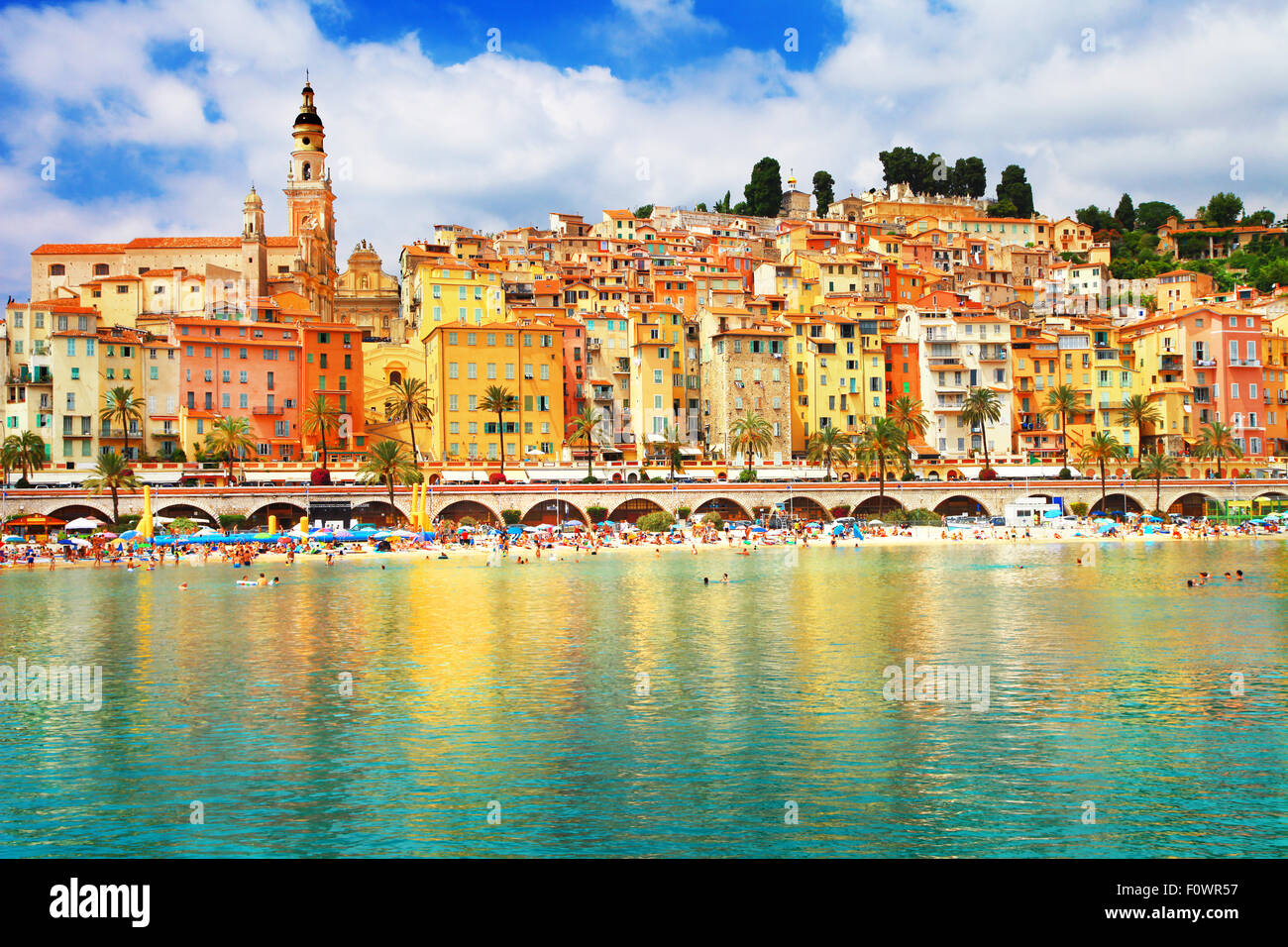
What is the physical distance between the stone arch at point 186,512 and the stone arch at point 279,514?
283cm

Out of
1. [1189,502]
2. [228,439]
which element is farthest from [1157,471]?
[228,439]

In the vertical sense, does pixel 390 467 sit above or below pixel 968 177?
below

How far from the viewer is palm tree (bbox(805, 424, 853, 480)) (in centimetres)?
9562

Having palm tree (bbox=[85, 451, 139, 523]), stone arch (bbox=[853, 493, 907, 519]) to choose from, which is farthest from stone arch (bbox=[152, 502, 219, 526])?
stone arch (bbox=[853, 493, 907, 519])

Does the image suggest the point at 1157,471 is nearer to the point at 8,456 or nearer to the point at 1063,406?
the point at 1063,406

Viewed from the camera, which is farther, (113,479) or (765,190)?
(765,190)

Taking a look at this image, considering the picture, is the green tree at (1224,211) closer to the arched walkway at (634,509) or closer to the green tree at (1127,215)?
the green tree at (1127,215)

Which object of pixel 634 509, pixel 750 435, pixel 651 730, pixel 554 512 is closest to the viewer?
pixel 651 730

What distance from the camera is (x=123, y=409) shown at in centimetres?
8631

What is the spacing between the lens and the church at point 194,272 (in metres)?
106

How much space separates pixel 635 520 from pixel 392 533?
64.7ft

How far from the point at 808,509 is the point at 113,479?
5280 cm
